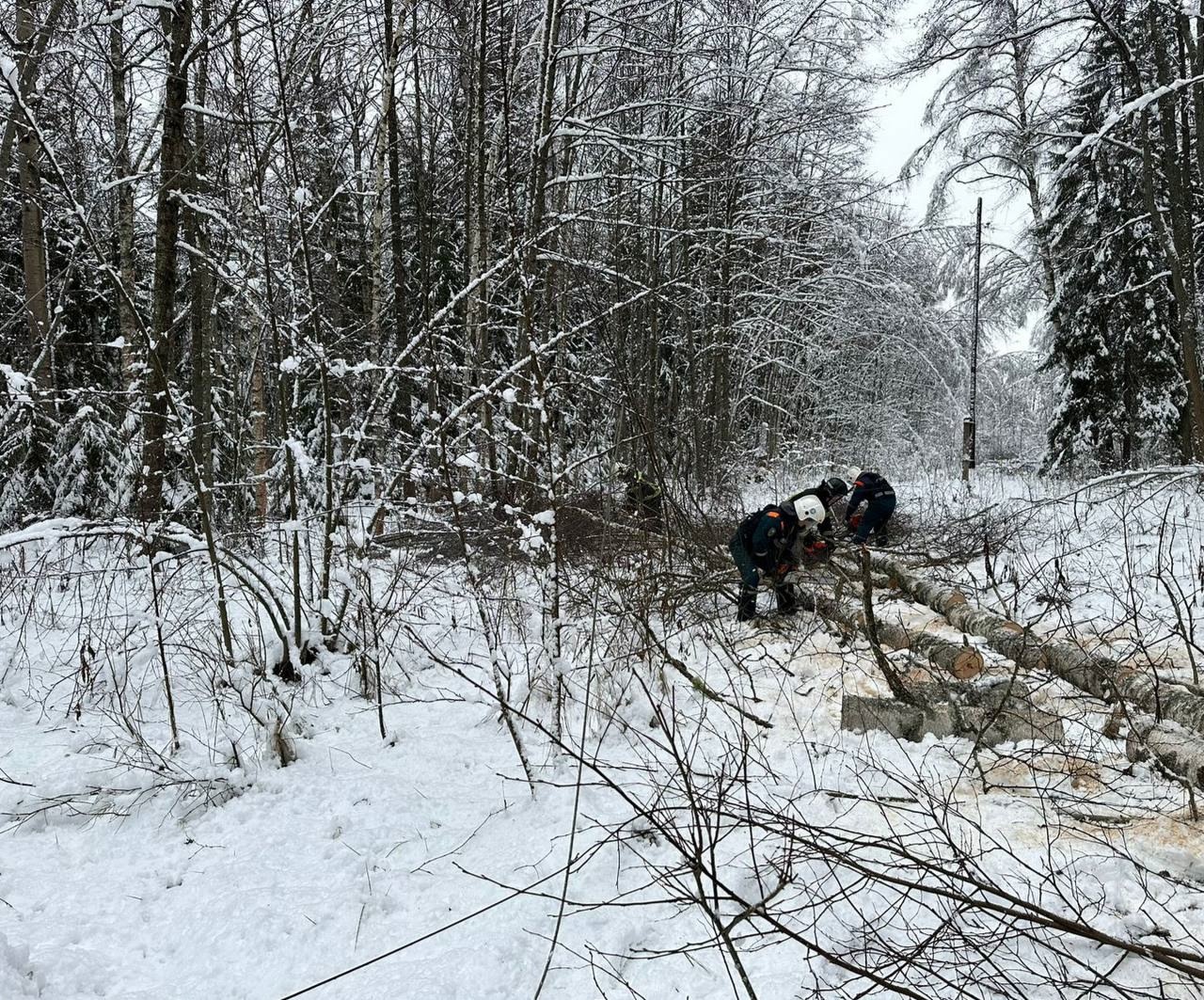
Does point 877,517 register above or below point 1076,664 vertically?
above

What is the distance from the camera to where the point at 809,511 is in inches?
220

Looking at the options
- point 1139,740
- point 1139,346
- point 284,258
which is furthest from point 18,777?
point 1139,346

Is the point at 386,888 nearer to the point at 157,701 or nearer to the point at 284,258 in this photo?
the point at 157,701

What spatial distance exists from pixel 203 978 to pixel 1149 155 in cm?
983

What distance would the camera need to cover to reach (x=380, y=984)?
2.19m

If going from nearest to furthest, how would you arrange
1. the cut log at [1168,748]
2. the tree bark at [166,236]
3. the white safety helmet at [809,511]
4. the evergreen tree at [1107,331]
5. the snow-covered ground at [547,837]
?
the snow-covered ground at [547,837] < the cut log at [1168,748] < the tree bark at [166,236] < the white safety helmet at [809,511] < the evergreen tree at [1107,331]

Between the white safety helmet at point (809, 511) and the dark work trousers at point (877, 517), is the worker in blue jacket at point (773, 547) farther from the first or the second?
the dark work trousers at point (877, 517)

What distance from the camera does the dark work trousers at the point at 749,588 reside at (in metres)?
5.44

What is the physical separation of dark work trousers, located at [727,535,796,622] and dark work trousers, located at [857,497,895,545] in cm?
111

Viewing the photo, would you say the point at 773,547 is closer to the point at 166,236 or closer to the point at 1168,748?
the point at 1168,748

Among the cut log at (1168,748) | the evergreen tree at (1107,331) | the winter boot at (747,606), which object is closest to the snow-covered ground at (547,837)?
the cut log at (1168,748)

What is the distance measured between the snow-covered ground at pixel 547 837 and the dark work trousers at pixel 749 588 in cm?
84

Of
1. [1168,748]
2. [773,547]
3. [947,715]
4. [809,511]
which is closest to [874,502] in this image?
[809,511]

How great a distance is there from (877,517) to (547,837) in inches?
187
